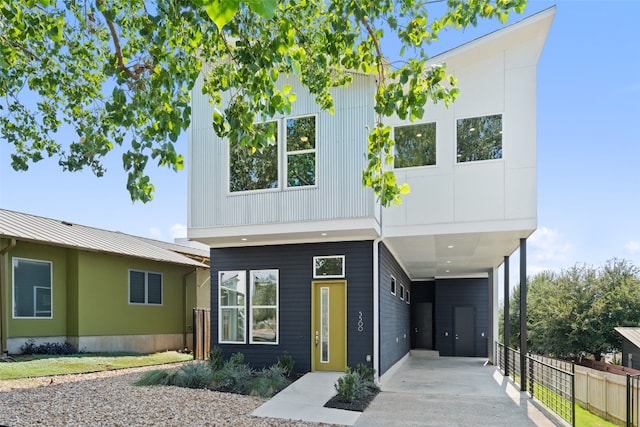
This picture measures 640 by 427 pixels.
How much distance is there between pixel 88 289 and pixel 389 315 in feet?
27.4

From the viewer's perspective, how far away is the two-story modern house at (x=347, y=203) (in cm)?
938

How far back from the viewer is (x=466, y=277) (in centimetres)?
1858

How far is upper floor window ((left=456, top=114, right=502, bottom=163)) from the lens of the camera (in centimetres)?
954

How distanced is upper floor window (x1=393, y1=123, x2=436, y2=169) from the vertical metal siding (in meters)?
1.12

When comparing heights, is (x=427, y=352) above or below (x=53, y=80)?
below

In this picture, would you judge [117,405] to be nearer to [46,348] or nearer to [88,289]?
[46,348]

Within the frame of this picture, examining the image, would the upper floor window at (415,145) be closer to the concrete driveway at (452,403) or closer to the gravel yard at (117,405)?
the concrete driveway at (452,403)

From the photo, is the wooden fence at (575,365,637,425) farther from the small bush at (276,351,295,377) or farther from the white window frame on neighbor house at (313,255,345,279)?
the small bush at (276,351,295,377)

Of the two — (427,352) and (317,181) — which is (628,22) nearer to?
(317,181)

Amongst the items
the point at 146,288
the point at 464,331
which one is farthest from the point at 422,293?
the point at 146,288

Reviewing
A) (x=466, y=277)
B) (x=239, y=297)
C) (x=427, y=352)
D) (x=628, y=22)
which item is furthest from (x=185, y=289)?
(x=628, y=22)

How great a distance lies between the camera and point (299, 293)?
10.5m

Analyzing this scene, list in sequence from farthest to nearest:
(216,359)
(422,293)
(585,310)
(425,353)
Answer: (585,310) → (422,293) → (425,353) → (216,359)

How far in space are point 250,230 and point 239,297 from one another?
1929 millimetres
